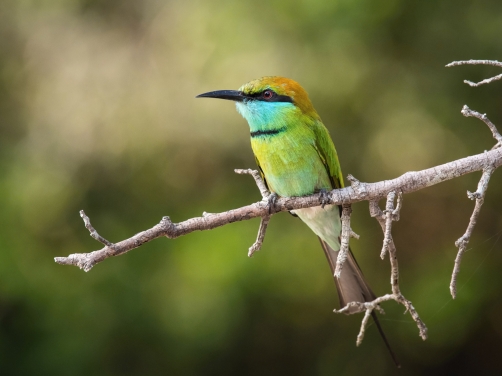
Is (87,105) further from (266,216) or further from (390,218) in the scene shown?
(390,218)

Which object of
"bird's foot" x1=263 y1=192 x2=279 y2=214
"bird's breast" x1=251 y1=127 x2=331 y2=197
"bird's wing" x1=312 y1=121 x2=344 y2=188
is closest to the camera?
"bird's foot" x1=263 y1=192 x2=279 y2=214

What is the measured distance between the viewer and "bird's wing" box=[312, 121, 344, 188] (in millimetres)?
2418

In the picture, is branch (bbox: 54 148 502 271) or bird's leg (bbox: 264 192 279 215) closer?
branch (bbox: 54 148 502 271)

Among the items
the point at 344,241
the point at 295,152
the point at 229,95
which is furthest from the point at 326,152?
the point at 344,241

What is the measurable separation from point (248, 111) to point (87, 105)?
5.49ft

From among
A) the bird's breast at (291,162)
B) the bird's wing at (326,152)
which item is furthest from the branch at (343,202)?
the bird's wing at (326,152)

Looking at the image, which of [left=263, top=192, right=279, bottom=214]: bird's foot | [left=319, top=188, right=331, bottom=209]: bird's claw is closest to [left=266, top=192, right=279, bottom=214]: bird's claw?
[left=263, top=192, right=279, bottom=214]: bird's foot

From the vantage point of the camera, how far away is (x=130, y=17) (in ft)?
13.0

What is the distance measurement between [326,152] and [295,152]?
0.52 ft

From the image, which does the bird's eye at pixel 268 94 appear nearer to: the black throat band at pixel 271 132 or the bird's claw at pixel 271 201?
the black throat band at pixel 271 132

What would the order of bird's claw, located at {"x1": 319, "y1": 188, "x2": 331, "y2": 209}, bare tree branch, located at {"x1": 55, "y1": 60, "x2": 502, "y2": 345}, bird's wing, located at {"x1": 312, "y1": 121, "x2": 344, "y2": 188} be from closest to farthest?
bare tree branch, located at {"x1": 55, "y1": 60, "x2": 502, "y2": 345}
bird's claw, located at {"x1": 319, "y1": 188, "x2": 331, "y2": 209}
bird's wing, located at {"x1": 312, "y1": 121, "x2": 344, "y2": 188}

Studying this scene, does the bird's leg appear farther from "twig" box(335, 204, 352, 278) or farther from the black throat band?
the black throat band

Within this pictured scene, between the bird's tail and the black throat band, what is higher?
the black throat band

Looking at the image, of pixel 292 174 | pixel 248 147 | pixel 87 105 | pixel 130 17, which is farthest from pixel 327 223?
pixel 130 17
